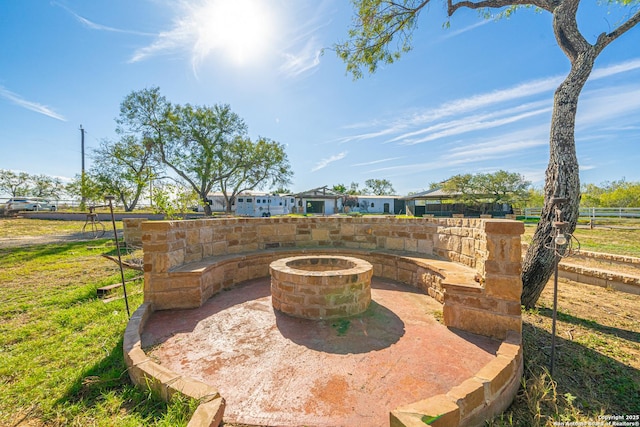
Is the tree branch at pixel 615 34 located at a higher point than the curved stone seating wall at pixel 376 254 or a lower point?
higher

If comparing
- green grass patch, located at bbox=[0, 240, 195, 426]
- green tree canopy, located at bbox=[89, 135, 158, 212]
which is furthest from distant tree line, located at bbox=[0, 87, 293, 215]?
green grass patch, located at bbox=[0, 240, 195, 426]

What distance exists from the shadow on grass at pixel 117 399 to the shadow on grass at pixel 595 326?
16.8ft

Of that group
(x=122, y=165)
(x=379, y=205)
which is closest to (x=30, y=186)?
(x=122, y=165)

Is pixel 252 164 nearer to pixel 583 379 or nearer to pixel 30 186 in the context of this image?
pixel 583 379

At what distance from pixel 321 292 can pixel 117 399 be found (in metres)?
2.13

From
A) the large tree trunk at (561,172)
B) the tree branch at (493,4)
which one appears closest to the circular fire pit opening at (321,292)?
→ the large tree trunk at (561,172)

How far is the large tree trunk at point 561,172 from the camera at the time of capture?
3.88m

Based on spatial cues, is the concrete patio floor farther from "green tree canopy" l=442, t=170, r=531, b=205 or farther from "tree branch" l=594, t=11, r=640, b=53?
"green tree canopy" l=442, t=170, r=531, b=205

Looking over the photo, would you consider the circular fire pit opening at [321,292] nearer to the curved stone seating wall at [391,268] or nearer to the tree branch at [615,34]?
the curved stone seating wall at [391,268]

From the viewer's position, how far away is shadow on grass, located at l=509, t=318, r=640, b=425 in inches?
88.4

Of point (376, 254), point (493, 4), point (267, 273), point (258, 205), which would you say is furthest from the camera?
point (258, 205)

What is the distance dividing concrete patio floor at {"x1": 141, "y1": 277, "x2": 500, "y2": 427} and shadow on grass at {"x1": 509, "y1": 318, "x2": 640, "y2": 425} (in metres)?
0.58

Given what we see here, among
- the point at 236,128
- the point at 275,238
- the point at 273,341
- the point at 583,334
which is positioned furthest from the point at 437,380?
the point at 236,128

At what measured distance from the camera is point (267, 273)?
5504 mm
